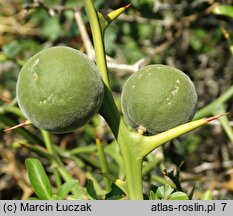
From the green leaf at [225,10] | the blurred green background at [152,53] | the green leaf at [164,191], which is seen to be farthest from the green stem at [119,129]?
the blurred green background at [152,53]

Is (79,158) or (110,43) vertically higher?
(110,43)

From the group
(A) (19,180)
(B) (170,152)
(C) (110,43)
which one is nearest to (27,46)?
(C) (110,43)

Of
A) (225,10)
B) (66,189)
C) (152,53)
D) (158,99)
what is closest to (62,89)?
(158,99)

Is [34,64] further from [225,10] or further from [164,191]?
[225,10]

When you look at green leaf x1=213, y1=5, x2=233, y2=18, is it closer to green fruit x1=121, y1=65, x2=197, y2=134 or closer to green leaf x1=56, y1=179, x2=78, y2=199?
green fruit x1=121, y1=65, x2=197, y2=134

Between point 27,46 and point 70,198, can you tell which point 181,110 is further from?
point 27,46

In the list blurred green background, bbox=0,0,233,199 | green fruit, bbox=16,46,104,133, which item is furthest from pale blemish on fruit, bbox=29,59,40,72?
blurred green background, bbox=0,0,233,199
